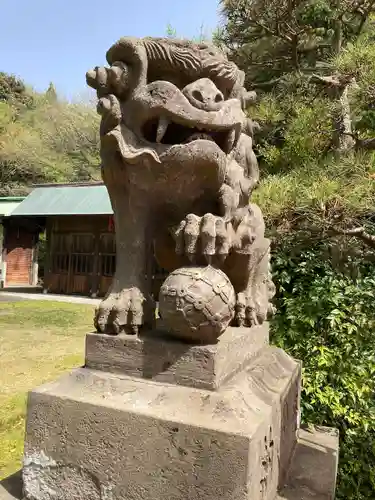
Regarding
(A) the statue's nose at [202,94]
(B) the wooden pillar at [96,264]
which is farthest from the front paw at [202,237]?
(B) the wooden pillar at [96,264]

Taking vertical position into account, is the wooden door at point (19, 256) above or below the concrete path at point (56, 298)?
above

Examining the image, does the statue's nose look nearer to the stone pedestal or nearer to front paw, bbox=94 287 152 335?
front paw, bbox=94 287 152 335

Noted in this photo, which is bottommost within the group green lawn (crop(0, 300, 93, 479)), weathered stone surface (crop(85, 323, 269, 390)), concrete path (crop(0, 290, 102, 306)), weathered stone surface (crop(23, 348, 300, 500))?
concrete path (crop(0, 290, 102, 306))

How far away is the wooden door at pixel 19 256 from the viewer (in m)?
11.5

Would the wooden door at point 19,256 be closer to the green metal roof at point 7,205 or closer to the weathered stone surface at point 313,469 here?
the green metal roof at point 7,205

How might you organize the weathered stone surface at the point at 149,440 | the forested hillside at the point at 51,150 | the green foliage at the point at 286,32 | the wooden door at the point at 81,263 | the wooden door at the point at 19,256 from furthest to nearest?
1. the forested hillside at the point at 51,150
2. the wooden door at the point at 19,256
3. the wooden door at the point at 81,263
4. the green foliage at the point at 286,32
5. the weathered stone surface at the point at 149,440

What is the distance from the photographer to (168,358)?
46.6 inches

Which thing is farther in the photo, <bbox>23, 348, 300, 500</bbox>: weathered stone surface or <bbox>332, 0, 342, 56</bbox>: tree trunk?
<bbox>332, 0, 342, 56</bbox>: tree trunk

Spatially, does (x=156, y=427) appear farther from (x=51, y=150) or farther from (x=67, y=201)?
(x=51, y=150)

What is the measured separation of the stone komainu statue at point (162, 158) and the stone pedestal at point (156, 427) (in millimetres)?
156

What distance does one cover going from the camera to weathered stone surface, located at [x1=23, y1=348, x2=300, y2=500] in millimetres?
1008

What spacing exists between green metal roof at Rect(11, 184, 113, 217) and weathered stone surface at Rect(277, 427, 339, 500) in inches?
295

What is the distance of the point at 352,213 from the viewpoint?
251 centimetres

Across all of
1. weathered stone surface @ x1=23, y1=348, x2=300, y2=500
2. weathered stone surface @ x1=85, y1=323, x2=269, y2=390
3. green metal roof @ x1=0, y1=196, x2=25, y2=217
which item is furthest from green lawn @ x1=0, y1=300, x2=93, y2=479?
green metal roof @ x1=0, y1=196, x2=25, y2=217
